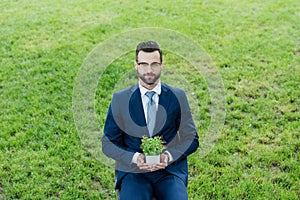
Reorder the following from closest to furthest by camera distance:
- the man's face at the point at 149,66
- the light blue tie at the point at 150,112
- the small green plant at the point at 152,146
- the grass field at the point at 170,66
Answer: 1. the small green plant at the point at 152,146
2. the man's face at the point at 149,66
3. the light blue tie at the point at 150,112
4. the grass field at the point at 170,66

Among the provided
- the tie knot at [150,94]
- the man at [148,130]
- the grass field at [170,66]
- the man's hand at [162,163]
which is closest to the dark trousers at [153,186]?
the man at [148,130]

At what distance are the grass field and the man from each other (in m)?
0.98

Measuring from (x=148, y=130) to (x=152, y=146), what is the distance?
0.23 m

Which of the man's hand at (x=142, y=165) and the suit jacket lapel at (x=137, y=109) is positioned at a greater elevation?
the suit jacket lapel at (x=137, y=109)

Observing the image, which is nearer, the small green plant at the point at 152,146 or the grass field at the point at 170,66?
the small green plant at the point at 152,146

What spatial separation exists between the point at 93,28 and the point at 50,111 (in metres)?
2.57

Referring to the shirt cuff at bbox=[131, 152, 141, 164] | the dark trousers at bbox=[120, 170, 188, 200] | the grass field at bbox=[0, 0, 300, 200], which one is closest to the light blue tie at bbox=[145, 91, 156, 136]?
the shirt cuff at bbox=[131, 152, 141, 164]

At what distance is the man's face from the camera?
Result: 137 inches

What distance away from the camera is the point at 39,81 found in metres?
6.31

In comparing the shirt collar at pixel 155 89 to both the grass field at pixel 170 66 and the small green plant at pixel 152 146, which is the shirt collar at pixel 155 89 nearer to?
the small green plant at pixel 152 146

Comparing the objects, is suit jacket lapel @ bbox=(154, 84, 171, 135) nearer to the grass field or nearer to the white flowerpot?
the white flowerpot

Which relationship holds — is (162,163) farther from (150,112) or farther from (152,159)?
(150,112)

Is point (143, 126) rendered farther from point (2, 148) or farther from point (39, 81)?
point (39, 81)

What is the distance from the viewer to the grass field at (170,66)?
181 inches
